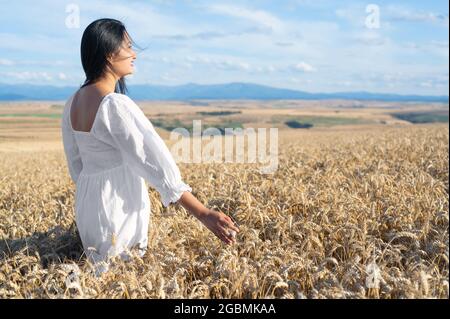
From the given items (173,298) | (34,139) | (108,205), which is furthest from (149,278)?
(34,139)

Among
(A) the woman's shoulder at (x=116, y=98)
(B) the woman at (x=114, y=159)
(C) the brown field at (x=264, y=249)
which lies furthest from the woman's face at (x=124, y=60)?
(C) the brown field at (x=264, y=249)

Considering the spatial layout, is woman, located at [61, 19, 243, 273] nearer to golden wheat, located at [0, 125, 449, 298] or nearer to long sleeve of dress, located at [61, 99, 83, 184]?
long sleeve of dress, located at [61, 99, 83, 184]

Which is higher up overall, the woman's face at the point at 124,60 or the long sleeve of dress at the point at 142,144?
the woman's face at the point at 124,60

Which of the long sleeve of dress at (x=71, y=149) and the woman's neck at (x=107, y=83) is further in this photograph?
the long sleeve of dress at (x=71, y=149)

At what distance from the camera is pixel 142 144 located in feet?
11.6

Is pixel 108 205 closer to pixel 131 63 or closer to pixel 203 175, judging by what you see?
pixel 131 63

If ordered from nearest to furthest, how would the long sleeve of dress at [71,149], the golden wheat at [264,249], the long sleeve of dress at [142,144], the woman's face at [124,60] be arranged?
the golden wheat at [264,249]
the long sleeve of dress at [142,144]
the woman's face at [124,60]
the long sleeve of dress at [71,149]

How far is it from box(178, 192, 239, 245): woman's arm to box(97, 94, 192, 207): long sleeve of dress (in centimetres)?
9

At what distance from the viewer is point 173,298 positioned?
3133 millimetres

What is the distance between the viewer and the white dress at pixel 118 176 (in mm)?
3512

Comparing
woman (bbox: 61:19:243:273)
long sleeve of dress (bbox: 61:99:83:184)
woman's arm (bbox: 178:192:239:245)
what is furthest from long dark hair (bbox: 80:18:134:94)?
woman's arm (bbox: 178:192:239:245)

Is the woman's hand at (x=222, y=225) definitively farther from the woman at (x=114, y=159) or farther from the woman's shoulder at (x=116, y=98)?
the woman's shoulder at (x=116, y=98)

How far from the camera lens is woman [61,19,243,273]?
351 cm

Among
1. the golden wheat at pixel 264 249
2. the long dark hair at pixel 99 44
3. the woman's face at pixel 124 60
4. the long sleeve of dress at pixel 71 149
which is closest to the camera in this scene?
the golden wheat at pixel 264 249
